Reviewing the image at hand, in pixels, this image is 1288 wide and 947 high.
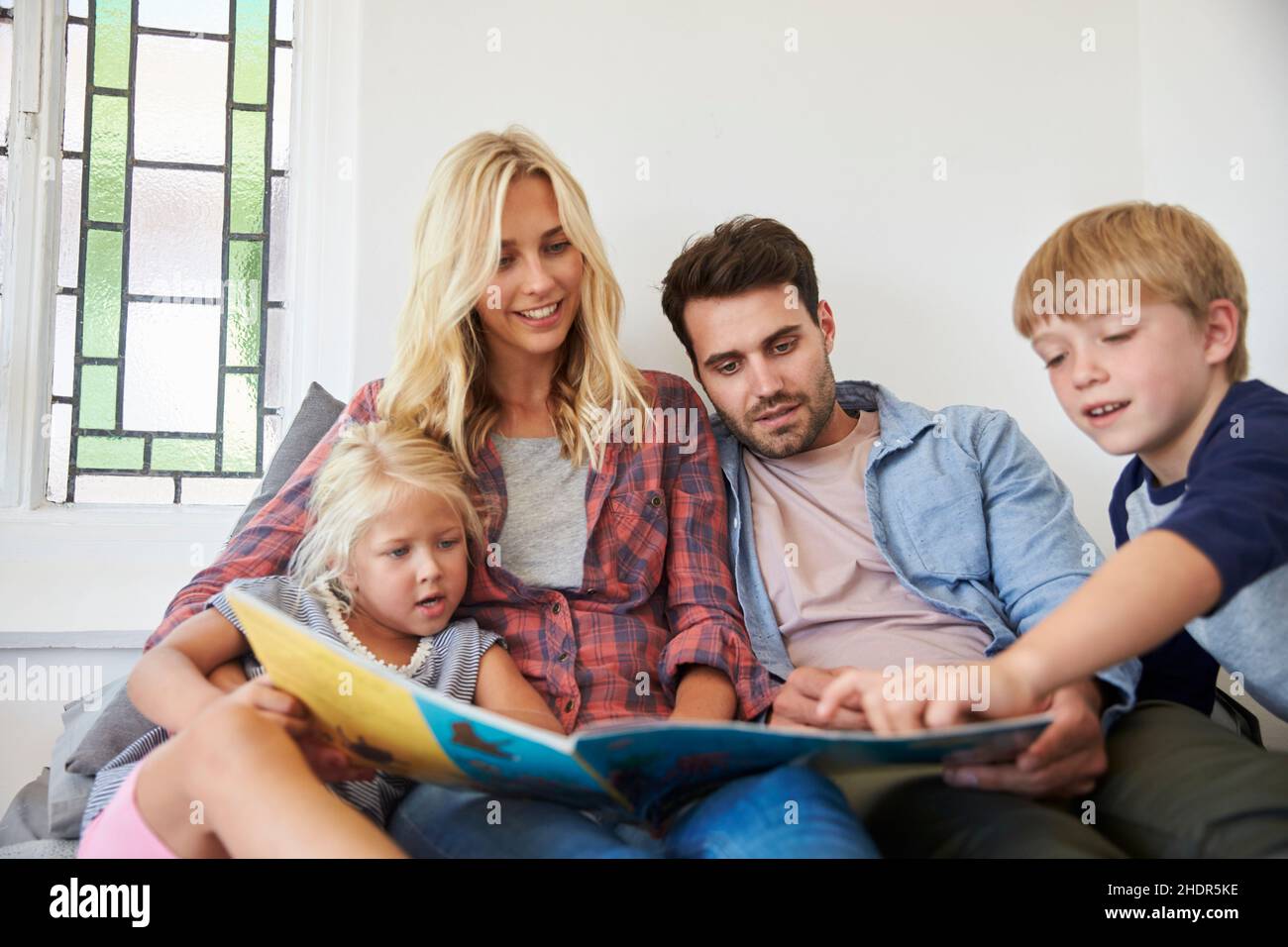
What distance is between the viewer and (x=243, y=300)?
2.09m

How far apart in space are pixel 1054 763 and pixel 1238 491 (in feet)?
1.02

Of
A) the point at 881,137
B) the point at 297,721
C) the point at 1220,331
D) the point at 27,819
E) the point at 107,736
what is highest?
the point at 881,137

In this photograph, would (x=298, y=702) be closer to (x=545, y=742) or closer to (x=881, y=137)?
(x=545, y=742)

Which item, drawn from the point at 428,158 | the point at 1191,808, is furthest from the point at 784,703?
the point at 428,158

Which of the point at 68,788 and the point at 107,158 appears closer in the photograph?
the point at 68,788

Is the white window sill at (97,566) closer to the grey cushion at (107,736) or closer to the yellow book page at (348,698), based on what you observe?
the grey cushion at (107,736)

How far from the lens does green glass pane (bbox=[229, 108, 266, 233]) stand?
2.09 meters

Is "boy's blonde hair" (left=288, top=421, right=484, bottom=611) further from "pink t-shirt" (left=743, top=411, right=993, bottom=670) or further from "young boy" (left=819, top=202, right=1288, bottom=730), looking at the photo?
"young boy" (left=819, top=202, right=1288, bottom=730)

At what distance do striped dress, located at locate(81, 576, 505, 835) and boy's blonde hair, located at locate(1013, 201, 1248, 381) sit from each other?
Answer: 2.46 feet

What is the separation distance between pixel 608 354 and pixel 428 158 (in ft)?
2.15

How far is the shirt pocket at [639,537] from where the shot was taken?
56.7 inches

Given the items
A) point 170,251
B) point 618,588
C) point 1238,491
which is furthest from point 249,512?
point 1238,491

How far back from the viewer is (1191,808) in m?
0.99
